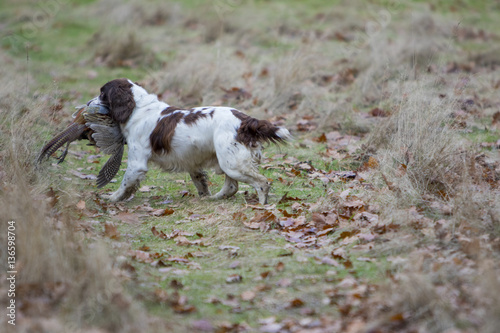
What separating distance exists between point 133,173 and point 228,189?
1086mm

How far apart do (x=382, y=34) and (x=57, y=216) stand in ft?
34.4

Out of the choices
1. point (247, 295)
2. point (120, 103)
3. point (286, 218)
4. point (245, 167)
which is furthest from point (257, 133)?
point (247, 295)

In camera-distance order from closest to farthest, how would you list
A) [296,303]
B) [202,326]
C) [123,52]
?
1. [202,326]
2. [296,303]
3. [123,52]

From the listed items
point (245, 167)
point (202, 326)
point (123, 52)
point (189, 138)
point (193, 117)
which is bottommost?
point (202, 326)

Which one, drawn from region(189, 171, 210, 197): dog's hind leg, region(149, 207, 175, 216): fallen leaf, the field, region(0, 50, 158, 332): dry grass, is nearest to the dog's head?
the field

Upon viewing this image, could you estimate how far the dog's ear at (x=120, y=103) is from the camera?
6352 millimetres

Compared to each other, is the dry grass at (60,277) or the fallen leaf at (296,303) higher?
the dry grass at (60,277)

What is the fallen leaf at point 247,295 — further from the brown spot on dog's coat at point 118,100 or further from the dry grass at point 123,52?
the dry grass at point 123,52

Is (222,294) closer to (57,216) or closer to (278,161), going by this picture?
(57,216)

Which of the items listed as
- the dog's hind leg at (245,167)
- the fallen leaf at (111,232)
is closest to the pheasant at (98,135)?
the dog's hind leg at (245,167)

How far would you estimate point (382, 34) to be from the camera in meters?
13.4

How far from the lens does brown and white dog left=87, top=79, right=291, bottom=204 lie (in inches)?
232

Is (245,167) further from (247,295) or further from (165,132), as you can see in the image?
(247,295)

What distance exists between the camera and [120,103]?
20.9 feet
